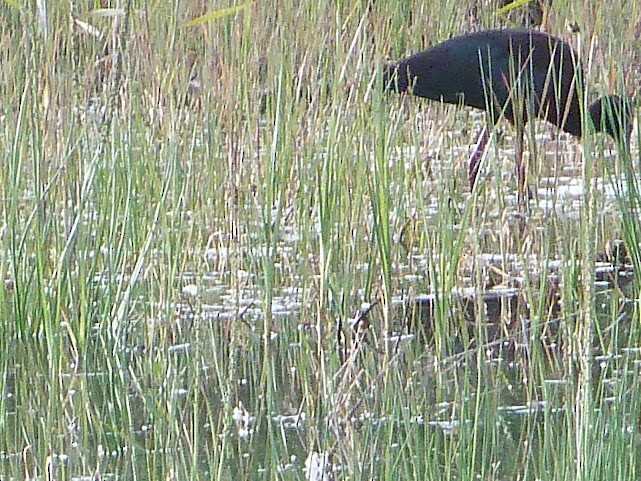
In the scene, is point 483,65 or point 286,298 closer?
point 286,298

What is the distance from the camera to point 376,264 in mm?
2434

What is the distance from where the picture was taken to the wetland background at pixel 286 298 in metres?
1.71

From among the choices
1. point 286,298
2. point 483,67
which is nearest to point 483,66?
point 483,67

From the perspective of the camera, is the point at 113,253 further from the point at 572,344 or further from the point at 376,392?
the point at 572,344

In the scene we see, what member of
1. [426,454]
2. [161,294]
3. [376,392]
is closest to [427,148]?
[161,294]

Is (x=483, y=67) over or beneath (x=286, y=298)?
over

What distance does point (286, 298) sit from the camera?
242cm

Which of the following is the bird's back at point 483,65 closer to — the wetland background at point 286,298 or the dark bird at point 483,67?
the dark bird at point 483,67

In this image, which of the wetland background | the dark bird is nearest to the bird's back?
the dark bird

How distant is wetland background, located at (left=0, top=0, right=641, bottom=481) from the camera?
171 centimetres

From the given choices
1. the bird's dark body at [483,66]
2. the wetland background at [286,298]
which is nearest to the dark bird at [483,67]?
the bird's dark body at [483,66]

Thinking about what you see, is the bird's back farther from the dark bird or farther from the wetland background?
the wetland background

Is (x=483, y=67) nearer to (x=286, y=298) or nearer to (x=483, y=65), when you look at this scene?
(x=483, y=65)

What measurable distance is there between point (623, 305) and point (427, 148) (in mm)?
897
